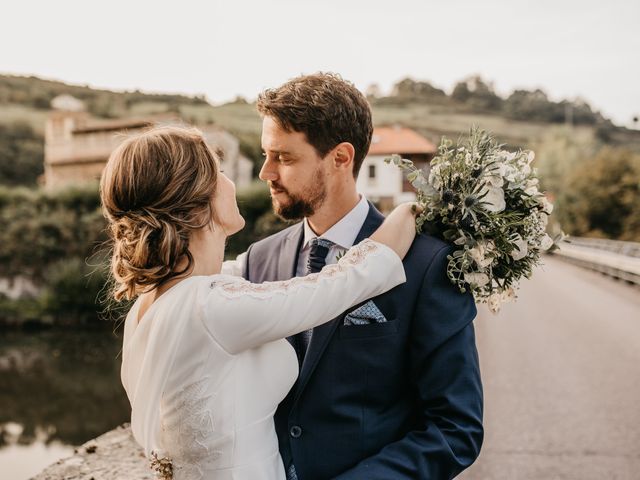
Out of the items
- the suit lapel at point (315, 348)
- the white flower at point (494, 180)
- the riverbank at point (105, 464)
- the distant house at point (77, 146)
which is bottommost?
the distant house at point (77, 146)

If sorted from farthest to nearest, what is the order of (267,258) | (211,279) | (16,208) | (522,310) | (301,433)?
(16,208), (522,310), (267,258), (301,433), (211,279)

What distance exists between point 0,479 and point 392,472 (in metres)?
13.3

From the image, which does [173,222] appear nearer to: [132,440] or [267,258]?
[267,258]

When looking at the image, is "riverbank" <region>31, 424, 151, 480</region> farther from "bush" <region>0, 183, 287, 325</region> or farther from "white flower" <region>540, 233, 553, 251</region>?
"bush" <region>0, 183, 287, 325</region>

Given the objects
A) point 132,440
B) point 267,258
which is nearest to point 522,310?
point 132,440

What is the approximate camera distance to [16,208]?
30.6 meters

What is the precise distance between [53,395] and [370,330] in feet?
60.8

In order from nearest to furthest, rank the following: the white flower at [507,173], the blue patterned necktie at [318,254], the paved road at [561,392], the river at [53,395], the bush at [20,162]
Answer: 1. the white flower at [507,173]
2. the blue patterned necktie at [318,254]
3. the paved road at [561,392]
4. the river at [53,395]
5. the bush at [20,162]

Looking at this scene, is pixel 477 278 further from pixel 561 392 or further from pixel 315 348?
pixel 561 392

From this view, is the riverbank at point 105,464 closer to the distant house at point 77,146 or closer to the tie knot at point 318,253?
the tie knot at point 318,253

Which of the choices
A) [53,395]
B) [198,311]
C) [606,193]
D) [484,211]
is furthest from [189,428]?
[606,193]

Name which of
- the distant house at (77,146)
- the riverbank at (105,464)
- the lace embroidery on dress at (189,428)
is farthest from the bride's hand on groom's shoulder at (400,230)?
the distant house at (77,146)

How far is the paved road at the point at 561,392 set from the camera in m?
5.06

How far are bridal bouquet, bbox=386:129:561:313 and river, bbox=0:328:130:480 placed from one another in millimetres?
13212
